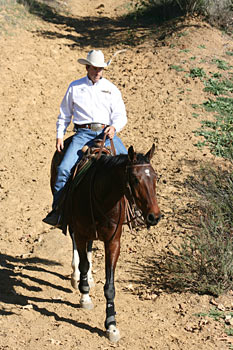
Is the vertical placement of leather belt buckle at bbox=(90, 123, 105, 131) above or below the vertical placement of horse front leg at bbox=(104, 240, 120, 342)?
above

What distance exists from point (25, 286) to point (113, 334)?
2.23 meters

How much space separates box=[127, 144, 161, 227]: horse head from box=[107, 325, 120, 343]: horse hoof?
1648 millimetres

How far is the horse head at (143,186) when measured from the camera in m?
4.88

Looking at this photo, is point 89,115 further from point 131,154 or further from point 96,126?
point 131,154

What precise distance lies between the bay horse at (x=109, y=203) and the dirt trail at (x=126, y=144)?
527 mm

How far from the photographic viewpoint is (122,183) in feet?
18.1

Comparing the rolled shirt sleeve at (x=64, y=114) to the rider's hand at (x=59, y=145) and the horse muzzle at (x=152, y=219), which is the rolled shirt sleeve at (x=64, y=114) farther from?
the horse muzzle at (x=152, y=219)

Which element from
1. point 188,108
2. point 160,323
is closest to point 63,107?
point 160,323

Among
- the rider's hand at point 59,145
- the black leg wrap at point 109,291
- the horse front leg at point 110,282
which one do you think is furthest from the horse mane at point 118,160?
the black leg wrap at point 109,291

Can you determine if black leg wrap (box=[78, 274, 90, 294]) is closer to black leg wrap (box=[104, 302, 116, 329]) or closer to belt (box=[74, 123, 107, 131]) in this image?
black leg wrap (box=[104, 302, 116, 329])

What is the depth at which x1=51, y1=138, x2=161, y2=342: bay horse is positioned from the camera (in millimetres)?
5035

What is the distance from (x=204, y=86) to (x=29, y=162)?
5.32 m

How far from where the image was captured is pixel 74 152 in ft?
22.4

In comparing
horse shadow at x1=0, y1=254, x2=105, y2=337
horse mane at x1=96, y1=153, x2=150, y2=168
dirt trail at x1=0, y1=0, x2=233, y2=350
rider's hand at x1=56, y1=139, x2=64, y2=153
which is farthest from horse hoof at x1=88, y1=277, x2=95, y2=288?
horse mane at x1=96, y1=153, x2=150, y2=168
